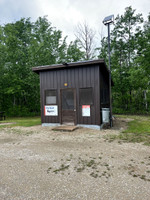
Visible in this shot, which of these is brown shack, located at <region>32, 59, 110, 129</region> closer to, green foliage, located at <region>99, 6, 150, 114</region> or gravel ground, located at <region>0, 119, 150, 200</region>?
gravel ground, located at <region>0, 119, 150, 200</region>

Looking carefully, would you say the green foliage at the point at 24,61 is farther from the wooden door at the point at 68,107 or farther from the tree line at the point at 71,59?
the wooden door at the point at 68,107

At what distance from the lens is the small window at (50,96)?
8438 mm

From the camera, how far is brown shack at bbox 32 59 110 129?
753 centimetres

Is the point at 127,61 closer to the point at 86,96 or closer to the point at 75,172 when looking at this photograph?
the point at 86,96

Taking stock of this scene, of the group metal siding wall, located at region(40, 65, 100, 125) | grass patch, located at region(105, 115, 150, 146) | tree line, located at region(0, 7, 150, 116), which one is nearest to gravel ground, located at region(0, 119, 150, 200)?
grass patch, located at region(105, 115, 150, 146)

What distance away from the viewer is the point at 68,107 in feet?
27.0

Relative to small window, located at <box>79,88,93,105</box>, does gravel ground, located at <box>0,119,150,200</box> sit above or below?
below

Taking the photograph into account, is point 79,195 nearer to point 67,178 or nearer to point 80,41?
point 67,178

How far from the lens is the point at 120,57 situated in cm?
1806

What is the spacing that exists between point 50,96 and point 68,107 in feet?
4.30

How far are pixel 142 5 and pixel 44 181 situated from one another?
67.8 ft

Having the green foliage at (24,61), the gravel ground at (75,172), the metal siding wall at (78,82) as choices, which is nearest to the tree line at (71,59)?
the green foliage at (24,61)

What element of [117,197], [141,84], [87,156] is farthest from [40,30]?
[117,197]

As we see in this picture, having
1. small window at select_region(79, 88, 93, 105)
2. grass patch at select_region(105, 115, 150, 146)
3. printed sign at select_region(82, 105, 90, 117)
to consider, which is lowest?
grass patch at select_region(105, 115, 150, 146)
